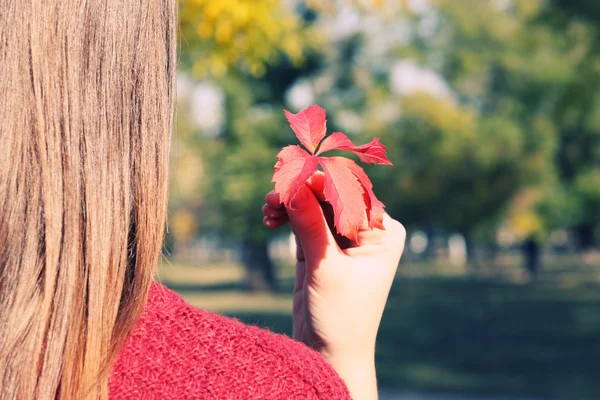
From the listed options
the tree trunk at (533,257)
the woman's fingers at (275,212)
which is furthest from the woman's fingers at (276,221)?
the tree trunk at (533,257)

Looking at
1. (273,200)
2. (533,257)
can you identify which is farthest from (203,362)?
(533,257)

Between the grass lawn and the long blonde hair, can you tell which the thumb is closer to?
the grass lawn

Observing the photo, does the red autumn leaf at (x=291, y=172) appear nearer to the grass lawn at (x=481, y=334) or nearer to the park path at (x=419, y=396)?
the grass lawn at (x=481, y=334)

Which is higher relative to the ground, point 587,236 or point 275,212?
point 275,212

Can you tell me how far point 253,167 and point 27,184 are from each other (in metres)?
23.4

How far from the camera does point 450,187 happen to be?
88.2 feet

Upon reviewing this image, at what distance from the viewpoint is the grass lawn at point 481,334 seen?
912 cm

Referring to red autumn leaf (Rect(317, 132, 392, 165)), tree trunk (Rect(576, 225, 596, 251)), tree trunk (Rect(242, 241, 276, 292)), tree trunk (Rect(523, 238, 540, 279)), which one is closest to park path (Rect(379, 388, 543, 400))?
red autumn leaf (Rect(317, 132, 392, 165))

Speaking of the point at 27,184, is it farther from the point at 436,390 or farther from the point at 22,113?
the point at 436,390

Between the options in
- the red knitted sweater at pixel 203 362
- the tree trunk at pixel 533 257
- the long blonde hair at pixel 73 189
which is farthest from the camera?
the tree trunk at pixel 533 257

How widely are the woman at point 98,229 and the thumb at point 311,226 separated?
0.18 m

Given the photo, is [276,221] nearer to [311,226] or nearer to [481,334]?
[311,226]

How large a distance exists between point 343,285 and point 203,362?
294 millimetres

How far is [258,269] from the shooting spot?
2519 centimetres
